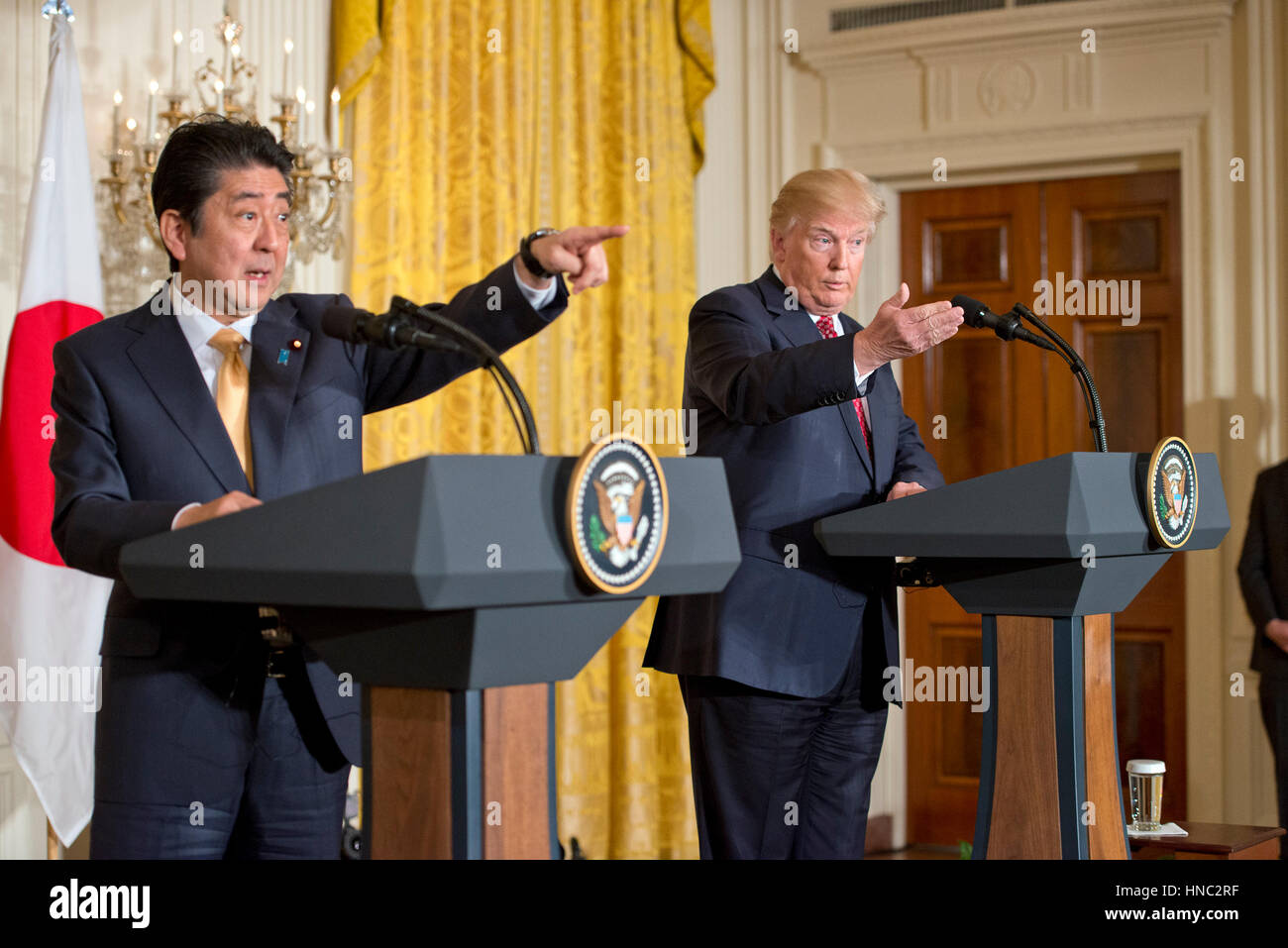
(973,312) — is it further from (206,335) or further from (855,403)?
(206,335)

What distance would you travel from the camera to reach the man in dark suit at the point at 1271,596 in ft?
13.3

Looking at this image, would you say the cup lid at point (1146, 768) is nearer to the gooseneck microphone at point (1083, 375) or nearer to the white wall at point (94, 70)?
the gooseneck microphone at point (1083, 375)

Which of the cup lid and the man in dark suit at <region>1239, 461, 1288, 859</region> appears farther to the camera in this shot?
the man in dark suit at <region>1239, 461, 1288, 859</region>

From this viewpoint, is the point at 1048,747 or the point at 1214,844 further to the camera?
the point at 1214,844

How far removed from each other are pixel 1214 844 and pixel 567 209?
3030mm

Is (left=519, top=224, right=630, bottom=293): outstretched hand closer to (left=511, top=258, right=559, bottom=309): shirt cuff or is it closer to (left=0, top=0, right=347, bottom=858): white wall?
(left=511, top=258, right=559, bottom=309): shirt cuff

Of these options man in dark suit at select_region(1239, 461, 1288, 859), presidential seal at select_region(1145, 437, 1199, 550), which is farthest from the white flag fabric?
man in dark suit at select_region(1239, 461, 1288, 859)

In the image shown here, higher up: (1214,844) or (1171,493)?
(1171,493)

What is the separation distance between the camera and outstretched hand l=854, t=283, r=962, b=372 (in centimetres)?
189

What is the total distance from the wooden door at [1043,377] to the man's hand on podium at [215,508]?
424 centimetres

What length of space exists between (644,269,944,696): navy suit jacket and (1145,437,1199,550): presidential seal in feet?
1.39

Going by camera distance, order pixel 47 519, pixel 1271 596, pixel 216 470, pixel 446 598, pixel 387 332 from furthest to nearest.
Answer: pixel 1271 596
pixel 47 519
pixel 216 470
pixel 387 332
pixel 446 598

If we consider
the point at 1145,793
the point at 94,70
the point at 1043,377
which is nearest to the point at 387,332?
the point at 94,70

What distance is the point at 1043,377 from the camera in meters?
5.39
